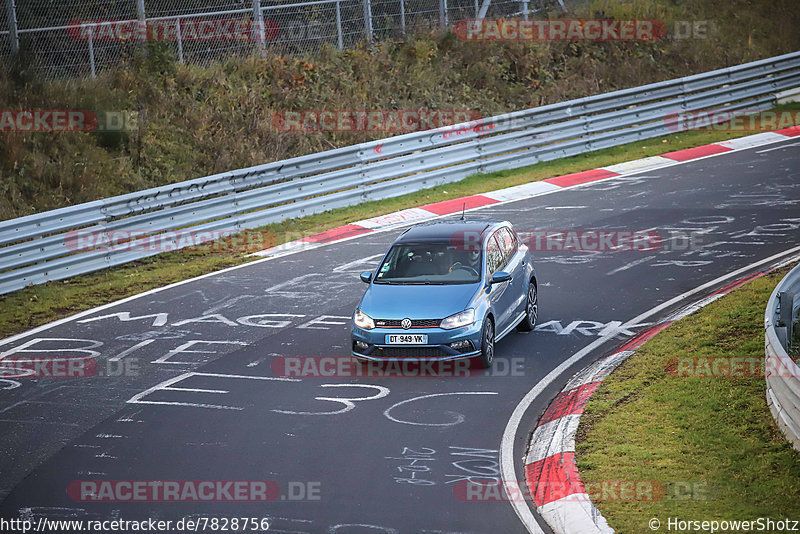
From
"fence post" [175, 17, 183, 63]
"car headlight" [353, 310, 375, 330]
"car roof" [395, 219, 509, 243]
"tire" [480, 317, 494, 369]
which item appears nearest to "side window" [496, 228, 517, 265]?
"car roof" [395, 219, 509, 243]

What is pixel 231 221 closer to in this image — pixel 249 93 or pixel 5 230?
pixel 5 230

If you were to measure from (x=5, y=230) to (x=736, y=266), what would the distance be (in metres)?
12.4

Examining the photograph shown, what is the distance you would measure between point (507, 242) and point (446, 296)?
2.07 m

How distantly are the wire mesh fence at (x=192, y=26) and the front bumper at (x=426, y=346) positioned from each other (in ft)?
47.0

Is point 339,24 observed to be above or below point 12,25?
below

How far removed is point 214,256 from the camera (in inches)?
747

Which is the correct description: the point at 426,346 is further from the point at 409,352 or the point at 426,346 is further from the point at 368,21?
the point at 368,21

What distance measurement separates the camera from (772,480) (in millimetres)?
8438

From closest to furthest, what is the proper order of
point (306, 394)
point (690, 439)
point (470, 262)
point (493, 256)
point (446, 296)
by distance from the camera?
point (690, 439), point (306, 394), point (446, 296), point (470, 262), point (493, 256)

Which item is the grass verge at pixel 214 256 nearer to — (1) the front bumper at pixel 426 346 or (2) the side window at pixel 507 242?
(1) the front bumper at pixel 426 346

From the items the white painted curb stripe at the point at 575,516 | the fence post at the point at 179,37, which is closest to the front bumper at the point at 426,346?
the white painted curb stripe at the point at 575,516

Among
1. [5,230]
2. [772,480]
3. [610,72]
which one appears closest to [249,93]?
[5,230]

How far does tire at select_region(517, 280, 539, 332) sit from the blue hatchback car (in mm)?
14

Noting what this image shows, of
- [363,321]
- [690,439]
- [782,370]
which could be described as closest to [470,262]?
[363,321]
